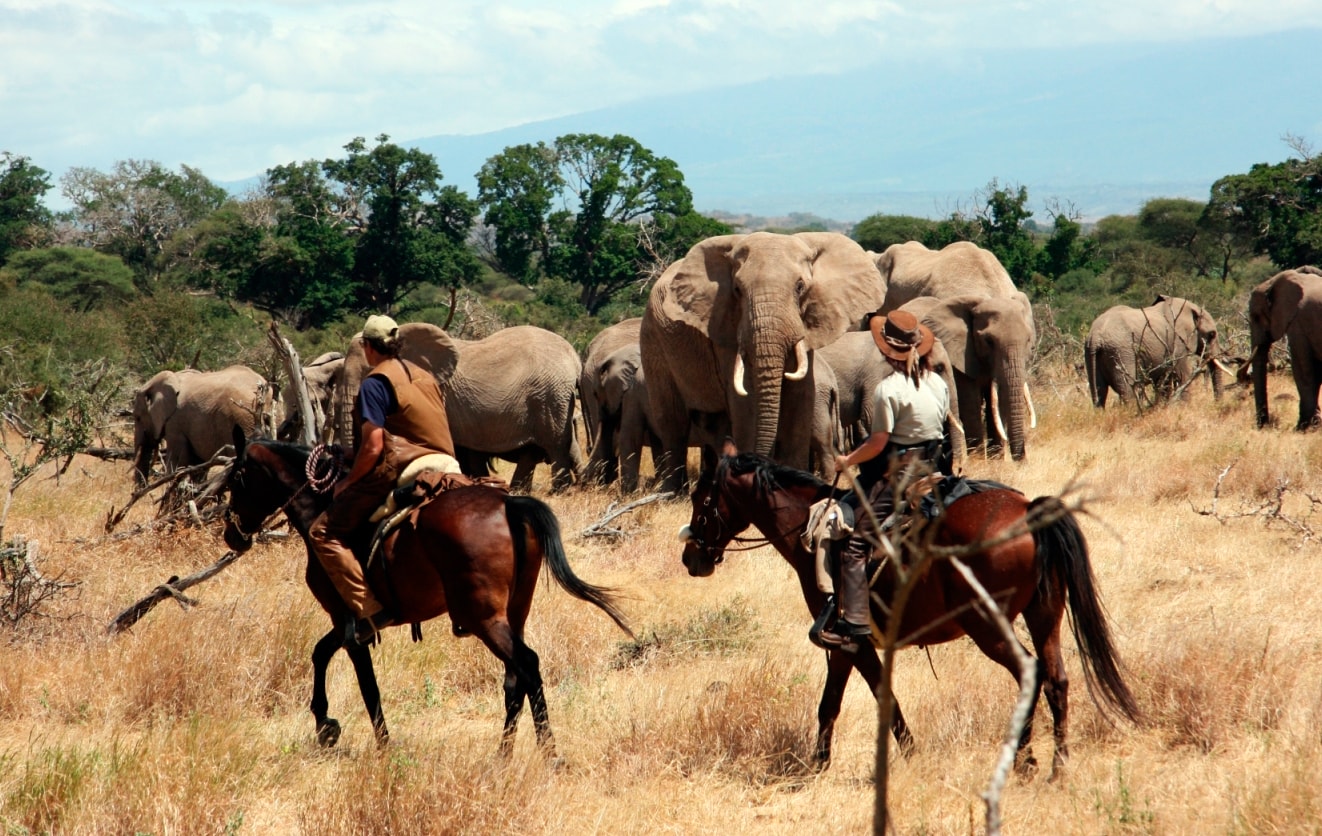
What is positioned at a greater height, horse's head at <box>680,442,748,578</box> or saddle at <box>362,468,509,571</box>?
saddle at <box>362,468,509,571</box>

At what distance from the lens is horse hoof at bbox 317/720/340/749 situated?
21.8ft

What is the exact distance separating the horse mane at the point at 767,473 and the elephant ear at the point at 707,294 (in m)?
6.40

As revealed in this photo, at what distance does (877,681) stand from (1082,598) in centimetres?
105

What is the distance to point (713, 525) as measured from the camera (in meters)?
6.45

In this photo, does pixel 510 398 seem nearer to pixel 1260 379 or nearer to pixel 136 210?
pixel 1260 379

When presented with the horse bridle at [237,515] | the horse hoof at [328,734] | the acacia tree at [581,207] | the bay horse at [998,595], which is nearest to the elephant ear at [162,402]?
the horse bridle at [237,515]

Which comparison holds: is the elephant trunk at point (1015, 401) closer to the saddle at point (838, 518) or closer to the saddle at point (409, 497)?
the saddle at point (838, 518)

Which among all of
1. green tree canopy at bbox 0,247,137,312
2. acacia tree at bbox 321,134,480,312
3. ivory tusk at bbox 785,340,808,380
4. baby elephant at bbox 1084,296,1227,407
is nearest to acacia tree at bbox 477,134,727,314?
acacia tree at bbox 321,134,480,312

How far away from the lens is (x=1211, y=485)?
38.6ft

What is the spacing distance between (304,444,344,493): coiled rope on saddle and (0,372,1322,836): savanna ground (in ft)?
4.03

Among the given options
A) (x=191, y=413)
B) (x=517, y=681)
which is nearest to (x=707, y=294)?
(x=191, y=413)

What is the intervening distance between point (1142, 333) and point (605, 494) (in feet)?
30.8

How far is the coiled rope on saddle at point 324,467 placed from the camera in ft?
22.1

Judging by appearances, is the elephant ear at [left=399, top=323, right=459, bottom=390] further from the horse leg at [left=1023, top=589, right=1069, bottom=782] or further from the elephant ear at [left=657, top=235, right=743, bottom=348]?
the horse leg at [left=1023, top=589, right=1069, bottom=782]
